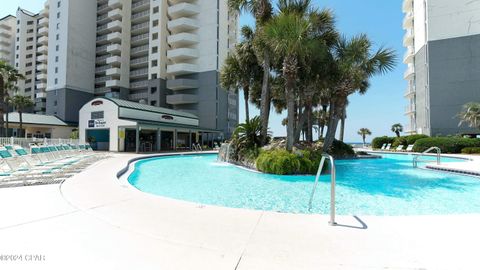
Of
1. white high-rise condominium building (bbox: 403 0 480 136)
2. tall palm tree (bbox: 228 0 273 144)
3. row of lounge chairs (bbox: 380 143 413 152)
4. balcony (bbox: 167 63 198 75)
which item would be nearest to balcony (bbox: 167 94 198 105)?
balcony (bbox: 167 63 198 75)

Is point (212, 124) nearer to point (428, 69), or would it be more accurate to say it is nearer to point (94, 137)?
point (94, 137)

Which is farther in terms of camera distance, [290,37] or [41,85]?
[41,85]

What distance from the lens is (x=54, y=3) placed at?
Result: 49.6 meters

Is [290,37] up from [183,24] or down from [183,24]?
down

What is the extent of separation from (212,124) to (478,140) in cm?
3410

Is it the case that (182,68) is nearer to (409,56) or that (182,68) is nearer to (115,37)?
(115,37)

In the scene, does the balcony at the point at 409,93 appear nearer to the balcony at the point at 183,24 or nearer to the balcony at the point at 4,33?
the balcony at the point at 183,24

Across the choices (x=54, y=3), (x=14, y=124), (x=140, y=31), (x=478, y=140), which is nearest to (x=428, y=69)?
(x=478, y=140)

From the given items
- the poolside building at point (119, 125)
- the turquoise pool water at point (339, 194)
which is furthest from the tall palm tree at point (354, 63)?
the poolside building at point (119, 125)

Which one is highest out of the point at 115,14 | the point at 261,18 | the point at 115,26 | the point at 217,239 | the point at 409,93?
the point at 115,14

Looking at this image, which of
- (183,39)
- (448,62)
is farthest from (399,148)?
(183,39)

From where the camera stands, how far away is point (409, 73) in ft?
140

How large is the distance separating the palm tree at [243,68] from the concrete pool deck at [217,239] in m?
14.5

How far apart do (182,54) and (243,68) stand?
1109 inches
